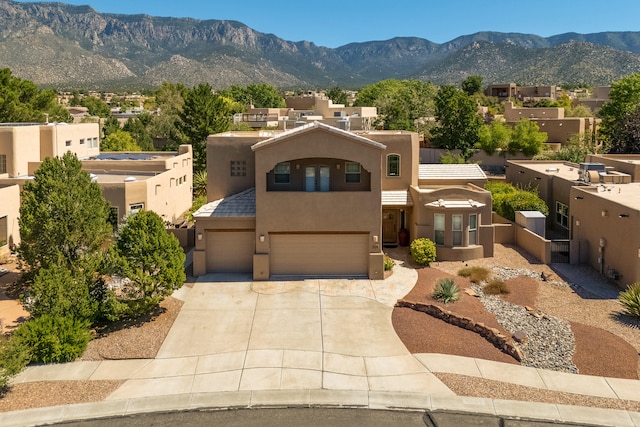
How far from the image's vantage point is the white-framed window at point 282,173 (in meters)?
24.3

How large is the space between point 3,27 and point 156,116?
11431cm

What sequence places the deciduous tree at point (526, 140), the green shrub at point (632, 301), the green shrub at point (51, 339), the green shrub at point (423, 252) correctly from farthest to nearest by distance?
the deciduous tree at point (526, 140) < the green shrub at point (423, 252) < the green shrub at point (632, 301) < the green shrub at point (51, 339)

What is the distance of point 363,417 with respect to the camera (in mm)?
12719

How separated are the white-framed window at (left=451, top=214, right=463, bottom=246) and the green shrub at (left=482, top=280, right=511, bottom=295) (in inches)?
165

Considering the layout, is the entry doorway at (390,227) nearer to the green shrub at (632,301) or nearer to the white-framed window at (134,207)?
the green shrub at (632,301)

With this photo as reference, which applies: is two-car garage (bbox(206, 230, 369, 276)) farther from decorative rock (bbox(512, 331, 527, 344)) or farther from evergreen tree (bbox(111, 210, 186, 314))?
decorative rock (bbox(512, 331, 527, 344))

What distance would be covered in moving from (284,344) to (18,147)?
24280 mm

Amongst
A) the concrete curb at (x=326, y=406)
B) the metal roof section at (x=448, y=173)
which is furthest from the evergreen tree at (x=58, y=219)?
the metal roof section at (x=448, y=173)

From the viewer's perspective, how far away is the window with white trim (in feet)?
83.3

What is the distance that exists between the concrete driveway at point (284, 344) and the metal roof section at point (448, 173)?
422 inches

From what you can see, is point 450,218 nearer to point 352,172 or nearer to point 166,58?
point 352,172

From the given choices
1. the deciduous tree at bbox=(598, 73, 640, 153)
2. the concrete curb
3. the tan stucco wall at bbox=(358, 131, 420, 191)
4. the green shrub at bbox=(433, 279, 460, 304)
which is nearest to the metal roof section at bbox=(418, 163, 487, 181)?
the tan stucco wall at bbox=(358, 131, 420, 191)

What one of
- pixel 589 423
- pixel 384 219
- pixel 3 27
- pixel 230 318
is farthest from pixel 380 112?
pixel 3 27

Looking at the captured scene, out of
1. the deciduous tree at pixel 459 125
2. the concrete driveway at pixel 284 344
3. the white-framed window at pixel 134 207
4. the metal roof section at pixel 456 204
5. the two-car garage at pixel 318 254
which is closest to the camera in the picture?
the concrete driveway at pixel 284 344
